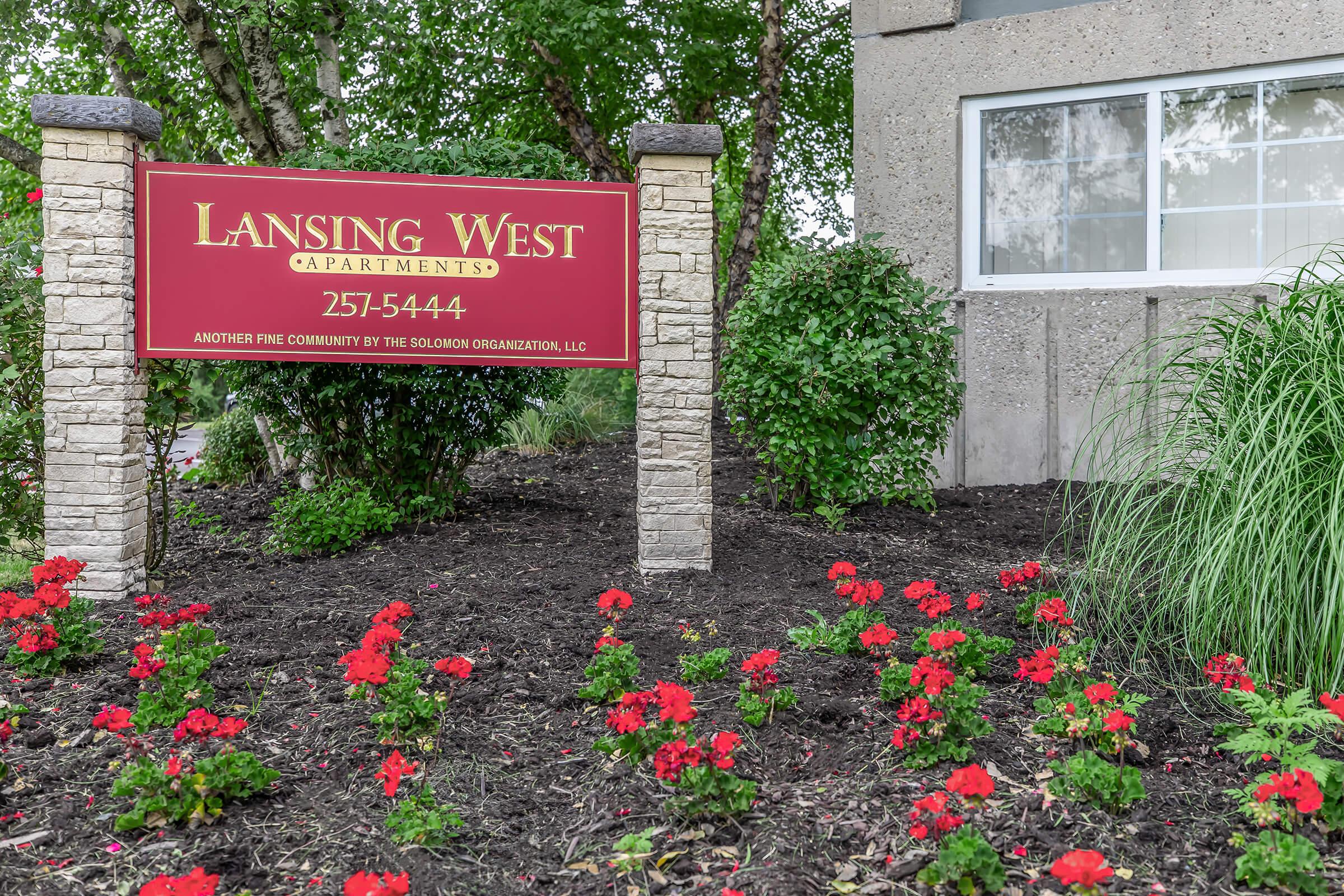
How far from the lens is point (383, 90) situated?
324 inches

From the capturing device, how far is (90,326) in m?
4.10

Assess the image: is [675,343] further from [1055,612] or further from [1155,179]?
[1155,179]

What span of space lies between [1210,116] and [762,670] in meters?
5.19

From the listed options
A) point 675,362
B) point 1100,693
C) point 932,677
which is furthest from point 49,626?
point 1100,693

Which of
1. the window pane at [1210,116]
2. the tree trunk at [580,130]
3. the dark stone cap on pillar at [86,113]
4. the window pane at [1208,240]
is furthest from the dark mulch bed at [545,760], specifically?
the tree trunk at [580,130]

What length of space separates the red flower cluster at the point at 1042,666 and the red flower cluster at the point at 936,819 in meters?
0.59

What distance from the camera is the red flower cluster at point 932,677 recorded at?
8.07 feet

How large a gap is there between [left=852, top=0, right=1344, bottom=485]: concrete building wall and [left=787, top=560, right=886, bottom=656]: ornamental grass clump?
10.9ft

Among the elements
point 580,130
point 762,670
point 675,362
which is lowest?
point 762,670

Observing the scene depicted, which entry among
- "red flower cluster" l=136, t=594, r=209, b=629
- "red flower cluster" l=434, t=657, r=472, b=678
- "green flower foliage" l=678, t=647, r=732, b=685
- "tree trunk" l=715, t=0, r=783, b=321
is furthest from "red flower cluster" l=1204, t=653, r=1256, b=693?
"tree trunk" l=715, t=0, r=783, b=321

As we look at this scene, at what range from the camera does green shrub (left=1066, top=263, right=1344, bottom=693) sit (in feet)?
8.88

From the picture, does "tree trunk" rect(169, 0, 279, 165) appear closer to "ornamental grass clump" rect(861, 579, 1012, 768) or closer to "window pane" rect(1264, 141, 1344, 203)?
"ornamental grass clump" rect(861, 579, 1012, 768)

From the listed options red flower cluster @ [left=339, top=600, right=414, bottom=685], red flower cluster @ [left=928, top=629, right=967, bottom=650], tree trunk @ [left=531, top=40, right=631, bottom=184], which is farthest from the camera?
tree trunk @ [left=531, top=40, right=631, bottom=184]

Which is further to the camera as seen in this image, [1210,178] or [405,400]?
[1210,178]
